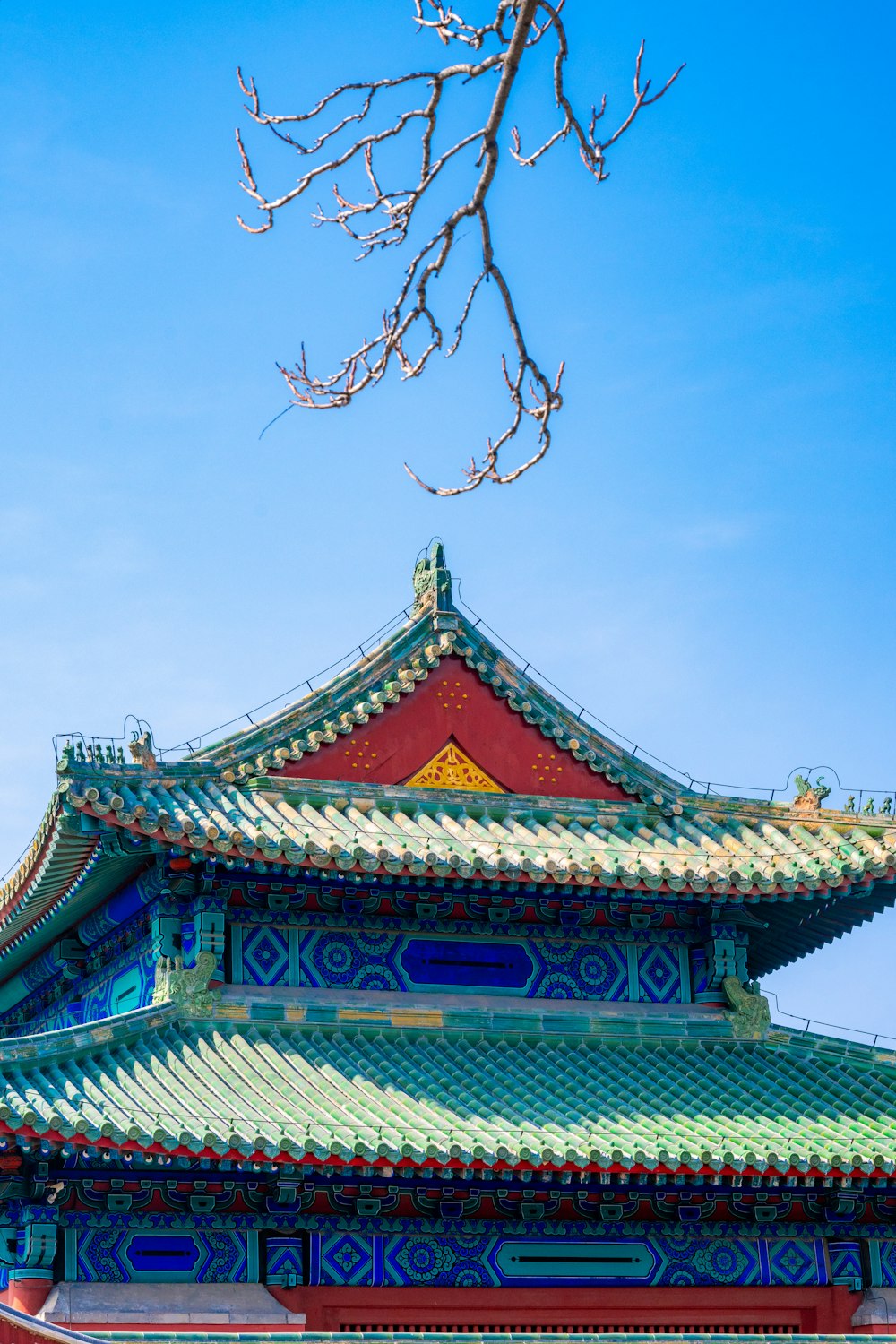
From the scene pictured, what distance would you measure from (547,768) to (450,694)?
135cm

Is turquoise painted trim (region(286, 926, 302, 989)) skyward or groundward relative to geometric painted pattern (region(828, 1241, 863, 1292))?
skyward

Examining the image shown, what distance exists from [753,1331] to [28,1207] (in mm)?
7112

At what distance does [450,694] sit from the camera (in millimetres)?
21781

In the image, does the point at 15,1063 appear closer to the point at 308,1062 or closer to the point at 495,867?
the point at 308,1062

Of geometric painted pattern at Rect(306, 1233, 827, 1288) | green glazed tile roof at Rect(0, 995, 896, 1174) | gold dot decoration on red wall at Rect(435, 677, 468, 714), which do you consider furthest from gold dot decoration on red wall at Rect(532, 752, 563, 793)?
geometric painted pattern at Rect(306, 1233, 827, 1288)

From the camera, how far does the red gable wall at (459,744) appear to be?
21.3 meters

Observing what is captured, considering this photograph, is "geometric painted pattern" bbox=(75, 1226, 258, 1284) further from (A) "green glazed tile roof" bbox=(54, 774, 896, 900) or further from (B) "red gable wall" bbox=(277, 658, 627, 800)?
(B) "red gable wall" bbox=(277, 658, 627, 800)

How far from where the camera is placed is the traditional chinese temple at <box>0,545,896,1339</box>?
57.1 feet

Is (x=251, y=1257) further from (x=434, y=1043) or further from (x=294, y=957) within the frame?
(x=294, y=957)

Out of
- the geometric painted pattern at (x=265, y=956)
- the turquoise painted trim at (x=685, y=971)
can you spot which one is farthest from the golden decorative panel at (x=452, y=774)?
the turquoise painted trim at (x=685, y=971)

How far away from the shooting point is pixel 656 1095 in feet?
63.4

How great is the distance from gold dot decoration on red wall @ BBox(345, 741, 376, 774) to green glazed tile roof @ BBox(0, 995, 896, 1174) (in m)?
2.82

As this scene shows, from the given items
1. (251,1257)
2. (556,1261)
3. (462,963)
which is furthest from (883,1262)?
(251,1257)

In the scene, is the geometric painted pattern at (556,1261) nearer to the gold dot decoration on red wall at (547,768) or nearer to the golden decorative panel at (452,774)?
the golden decorative panel at (452,774)
